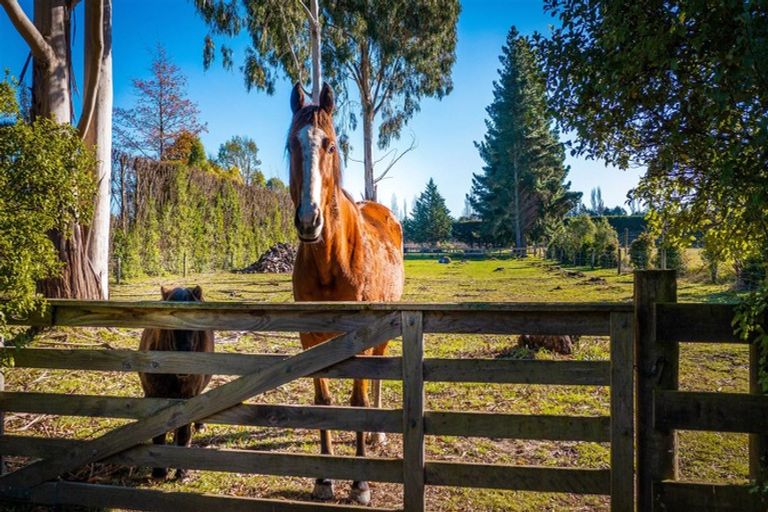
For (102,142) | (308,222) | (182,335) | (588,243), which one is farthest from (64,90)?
(588,243)

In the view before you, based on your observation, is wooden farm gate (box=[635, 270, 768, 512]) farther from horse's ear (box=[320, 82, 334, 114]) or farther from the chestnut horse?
horse's ear (box=[320, 82, 334, 114])

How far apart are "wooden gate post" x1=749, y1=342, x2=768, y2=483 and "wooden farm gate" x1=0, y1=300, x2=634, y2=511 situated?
590mm

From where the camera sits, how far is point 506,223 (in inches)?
1618

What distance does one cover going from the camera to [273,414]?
265 centimetres

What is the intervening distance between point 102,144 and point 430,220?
52899 millimetres

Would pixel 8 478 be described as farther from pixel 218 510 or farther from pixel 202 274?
pixel 202 274

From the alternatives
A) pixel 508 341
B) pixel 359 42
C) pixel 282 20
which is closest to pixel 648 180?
pixel 508 341

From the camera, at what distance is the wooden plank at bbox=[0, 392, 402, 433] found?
2.60 metres

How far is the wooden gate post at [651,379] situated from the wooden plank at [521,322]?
0.19 metres

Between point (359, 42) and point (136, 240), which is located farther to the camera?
point (359, 42)

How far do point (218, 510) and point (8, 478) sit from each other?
140 cm

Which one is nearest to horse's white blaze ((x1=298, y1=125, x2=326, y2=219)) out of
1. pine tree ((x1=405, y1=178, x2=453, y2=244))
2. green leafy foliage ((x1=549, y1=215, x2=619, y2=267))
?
green leafy foliage ((x1=549, y1=215, x2=619, y2=267))

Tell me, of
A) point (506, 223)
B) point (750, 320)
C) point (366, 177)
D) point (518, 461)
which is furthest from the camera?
point (506, 223)

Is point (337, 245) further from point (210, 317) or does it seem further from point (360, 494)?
point (360, 494)
